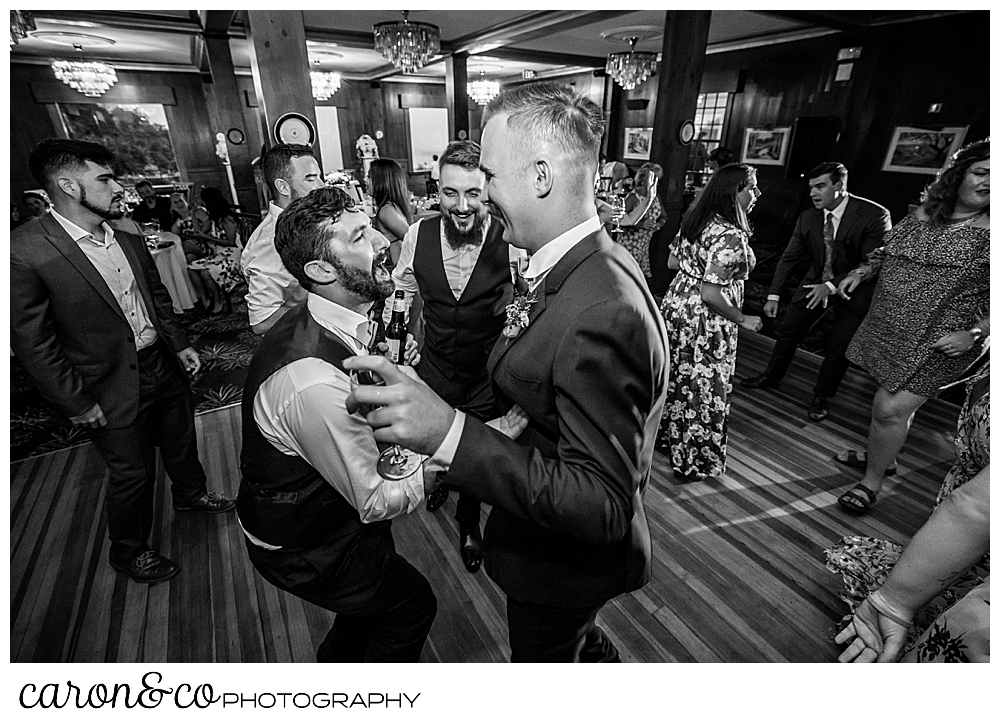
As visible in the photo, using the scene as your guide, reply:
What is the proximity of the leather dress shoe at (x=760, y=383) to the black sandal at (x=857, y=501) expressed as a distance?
4.53 ft

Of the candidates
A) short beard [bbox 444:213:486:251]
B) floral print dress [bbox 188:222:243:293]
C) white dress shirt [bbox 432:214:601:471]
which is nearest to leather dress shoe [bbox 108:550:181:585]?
short beard [bbox 444:213:486:251]

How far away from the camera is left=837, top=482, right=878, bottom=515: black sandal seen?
2.66 m

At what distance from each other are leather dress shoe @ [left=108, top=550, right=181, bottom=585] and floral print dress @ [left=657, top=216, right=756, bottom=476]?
2.80 meters

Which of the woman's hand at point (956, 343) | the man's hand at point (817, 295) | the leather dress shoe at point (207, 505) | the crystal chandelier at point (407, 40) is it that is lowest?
the leather dress shoe at point (207, 505)

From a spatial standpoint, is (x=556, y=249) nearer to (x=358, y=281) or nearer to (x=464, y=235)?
(x=358, y=281)

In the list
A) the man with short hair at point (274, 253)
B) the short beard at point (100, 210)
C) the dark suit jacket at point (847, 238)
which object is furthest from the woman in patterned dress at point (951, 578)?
the short beard at point (100, 210)

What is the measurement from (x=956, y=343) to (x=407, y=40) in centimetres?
578

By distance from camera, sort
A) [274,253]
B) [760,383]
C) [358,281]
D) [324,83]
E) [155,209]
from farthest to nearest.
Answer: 1. [324,83]
2. [155,209]
3. [760,383]
4. [274,253]
5. [358,281]

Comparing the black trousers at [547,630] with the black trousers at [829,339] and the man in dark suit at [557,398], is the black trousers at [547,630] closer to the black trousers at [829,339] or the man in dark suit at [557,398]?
the man in dark suit at [557,398]

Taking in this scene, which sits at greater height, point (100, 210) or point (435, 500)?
point (100, 210)

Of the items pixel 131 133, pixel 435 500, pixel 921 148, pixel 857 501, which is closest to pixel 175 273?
pixel 435 500

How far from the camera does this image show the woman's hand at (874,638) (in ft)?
4.02

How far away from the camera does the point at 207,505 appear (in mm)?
2662
